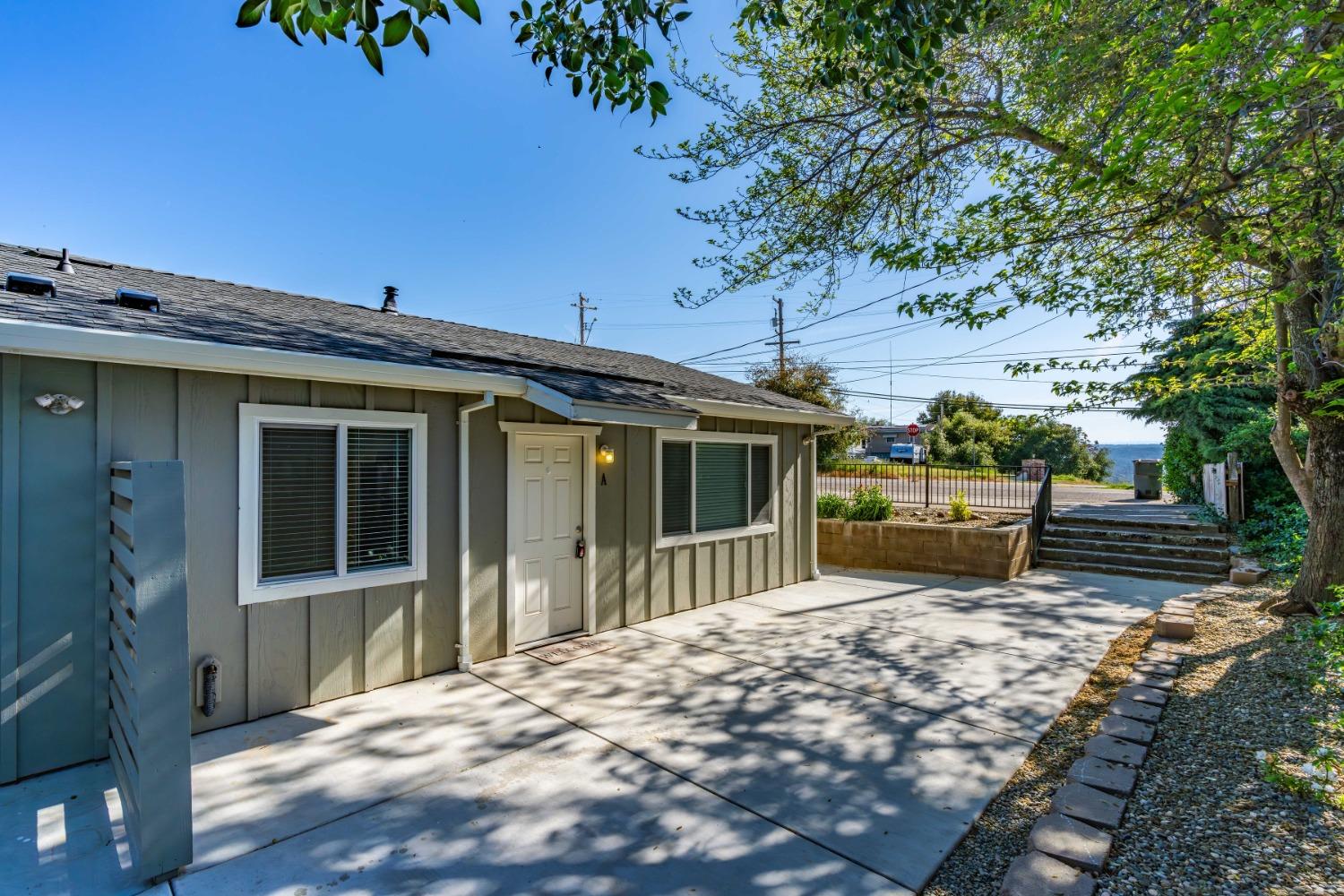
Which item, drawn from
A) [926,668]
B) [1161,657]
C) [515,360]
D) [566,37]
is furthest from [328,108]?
[1161,657]

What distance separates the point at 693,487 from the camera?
22.4 ft

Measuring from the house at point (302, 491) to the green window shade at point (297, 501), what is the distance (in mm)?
12

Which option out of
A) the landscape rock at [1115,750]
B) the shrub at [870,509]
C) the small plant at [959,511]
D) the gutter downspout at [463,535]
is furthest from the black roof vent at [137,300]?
the small plant at [959,511]

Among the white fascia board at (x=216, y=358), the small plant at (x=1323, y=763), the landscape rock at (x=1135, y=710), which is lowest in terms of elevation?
the landscape rock at (x=1135, y=710)

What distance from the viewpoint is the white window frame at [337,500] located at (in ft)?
12.1

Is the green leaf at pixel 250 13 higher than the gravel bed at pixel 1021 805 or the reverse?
higher

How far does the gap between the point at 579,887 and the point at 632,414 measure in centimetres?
338

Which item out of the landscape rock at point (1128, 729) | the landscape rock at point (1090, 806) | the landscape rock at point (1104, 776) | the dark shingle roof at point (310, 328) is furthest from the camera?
the dark shingle roof at point (310, 328)

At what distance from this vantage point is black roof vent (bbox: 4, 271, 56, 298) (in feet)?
11.2

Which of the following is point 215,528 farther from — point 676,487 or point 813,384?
point 813,384

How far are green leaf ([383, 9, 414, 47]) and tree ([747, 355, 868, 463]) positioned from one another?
21203 millimetres

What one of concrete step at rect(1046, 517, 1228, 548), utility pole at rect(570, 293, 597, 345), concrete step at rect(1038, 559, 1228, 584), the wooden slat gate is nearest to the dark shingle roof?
the wooden slat gate

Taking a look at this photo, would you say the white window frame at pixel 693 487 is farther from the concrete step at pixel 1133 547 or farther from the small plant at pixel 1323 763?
the concrete step at pixel 1133 547

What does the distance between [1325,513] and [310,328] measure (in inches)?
361
